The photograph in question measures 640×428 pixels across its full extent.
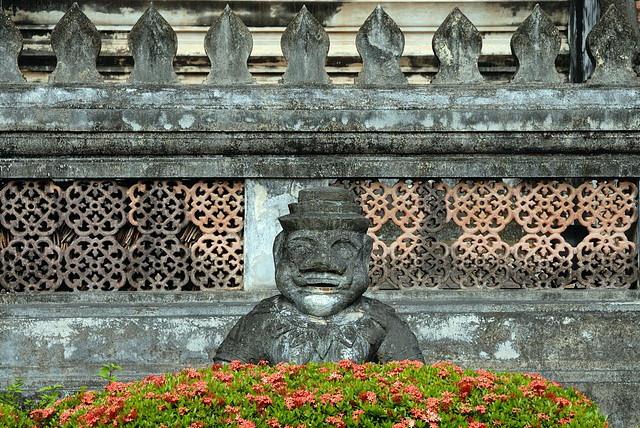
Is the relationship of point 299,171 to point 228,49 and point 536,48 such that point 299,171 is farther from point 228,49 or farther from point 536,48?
point 536,48

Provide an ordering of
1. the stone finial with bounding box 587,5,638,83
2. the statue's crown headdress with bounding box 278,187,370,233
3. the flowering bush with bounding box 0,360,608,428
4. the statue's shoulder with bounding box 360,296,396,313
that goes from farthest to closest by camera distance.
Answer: the stone finial with bounding box 587,5,638,83 → the statue's shoulder with bounding box 360,296,396,313 → the statue's crown headdress with bounding box 278,187,370,233 → the flowering bush with bounding box 0,360,608,428

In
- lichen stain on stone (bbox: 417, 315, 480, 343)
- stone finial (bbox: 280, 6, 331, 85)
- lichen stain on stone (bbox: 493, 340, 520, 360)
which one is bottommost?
lichen stain on stone (bbox: 493, 340, 520, 360)

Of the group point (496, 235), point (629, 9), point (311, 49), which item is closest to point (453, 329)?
point (496, 235)

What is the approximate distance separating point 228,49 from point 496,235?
7.67 feet

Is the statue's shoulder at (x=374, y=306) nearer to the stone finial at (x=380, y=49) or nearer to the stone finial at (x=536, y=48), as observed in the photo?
the stone finial at (x=380, y=49)

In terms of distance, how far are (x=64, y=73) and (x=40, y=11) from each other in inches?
118

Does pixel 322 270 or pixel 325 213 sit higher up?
pixel 325 213

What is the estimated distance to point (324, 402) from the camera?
4.39 meters

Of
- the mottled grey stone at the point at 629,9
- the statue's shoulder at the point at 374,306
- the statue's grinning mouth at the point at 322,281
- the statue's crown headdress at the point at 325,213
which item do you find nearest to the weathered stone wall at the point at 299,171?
the statue's shoulder at the point at 374,306

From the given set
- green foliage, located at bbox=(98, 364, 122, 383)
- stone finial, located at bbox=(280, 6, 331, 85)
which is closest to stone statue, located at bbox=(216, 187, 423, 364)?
green foliage, located at bbox=(98, 364, 122, 383)

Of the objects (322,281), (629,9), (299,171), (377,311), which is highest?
(629,9)

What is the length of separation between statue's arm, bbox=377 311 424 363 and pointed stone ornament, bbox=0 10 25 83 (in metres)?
3.34

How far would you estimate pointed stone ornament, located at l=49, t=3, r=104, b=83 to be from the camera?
698cm

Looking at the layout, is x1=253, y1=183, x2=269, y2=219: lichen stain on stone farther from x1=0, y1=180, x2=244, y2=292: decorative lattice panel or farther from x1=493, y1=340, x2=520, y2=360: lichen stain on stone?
x1=493, y1=340, x2=520, y2=360: lichen stain on stone
